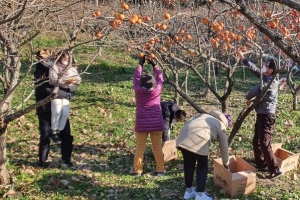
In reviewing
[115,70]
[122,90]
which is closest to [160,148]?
[122,90]

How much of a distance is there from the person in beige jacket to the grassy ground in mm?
398

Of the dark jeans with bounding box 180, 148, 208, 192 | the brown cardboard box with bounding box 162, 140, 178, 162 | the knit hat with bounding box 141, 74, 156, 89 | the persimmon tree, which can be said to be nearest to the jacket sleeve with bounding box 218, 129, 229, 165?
the dark jeans with bounding box 180, 148, 208, 192

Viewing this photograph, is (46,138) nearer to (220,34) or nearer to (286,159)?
(220,34)

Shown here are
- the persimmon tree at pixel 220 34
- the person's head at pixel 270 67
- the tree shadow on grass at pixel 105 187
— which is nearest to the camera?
the persimmon tree at pixel 220 34

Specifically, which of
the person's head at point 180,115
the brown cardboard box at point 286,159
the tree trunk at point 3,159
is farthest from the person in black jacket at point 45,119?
the brown cardboard box at point 286,159

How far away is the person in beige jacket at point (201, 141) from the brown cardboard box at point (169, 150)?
42.6 inches

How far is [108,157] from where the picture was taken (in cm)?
593

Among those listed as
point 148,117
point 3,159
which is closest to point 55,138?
point 3,159

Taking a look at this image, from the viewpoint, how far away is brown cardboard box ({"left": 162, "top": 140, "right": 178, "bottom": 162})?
549cm

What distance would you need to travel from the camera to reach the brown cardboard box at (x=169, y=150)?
18.0ft

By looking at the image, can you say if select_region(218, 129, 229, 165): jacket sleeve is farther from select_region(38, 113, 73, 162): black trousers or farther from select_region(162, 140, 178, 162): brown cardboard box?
select_region(38, 113, 73, 162): black trousers

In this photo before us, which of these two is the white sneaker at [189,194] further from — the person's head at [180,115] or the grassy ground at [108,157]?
the person's head at [180,115]

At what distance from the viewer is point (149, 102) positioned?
504cm

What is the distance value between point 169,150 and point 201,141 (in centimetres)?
141
